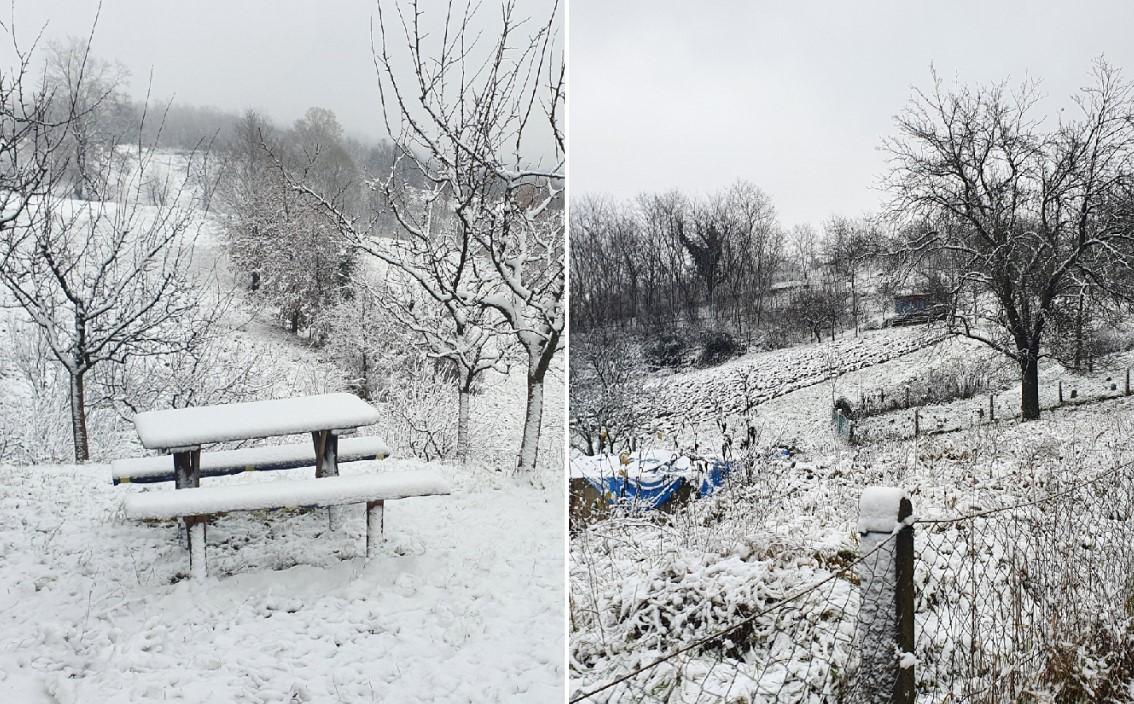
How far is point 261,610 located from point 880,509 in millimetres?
1807

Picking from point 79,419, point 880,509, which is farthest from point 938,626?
point 79,419

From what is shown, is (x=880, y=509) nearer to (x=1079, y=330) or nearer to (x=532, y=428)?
(x=1079, y=330)

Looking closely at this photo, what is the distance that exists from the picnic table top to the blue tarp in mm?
911

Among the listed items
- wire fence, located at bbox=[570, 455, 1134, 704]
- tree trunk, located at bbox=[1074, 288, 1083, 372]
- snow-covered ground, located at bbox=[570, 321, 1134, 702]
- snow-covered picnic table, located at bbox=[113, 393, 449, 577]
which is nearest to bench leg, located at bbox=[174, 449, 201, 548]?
snow-covered picnic table, located at bbox=[113, 393, 449, 577]

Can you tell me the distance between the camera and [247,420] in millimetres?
2578

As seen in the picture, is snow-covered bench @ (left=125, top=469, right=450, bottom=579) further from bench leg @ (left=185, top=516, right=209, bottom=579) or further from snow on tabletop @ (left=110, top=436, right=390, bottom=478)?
snow on tabletop @ (left=110, top=436, right=390, bottom=478)

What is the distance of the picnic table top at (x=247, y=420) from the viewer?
8.00ft

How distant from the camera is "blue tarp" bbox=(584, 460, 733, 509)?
106 inches

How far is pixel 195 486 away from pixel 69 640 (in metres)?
0.62

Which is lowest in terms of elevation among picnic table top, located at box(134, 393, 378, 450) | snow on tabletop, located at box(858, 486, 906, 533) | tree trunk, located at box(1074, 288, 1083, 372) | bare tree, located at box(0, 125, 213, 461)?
snow on tabletop, located at box(858, 486, 906, 533)

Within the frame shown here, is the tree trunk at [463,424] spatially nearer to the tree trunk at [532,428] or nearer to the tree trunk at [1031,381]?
the tree trunk at [532,428]

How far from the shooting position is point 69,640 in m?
2.04

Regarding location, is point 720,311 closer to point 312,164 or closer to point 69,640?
point 69,640

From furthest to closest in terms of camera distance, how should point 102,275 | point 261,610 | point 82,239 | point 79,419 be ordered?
point 82,239 < point 102,275 < point 79,419 < point 261,610
